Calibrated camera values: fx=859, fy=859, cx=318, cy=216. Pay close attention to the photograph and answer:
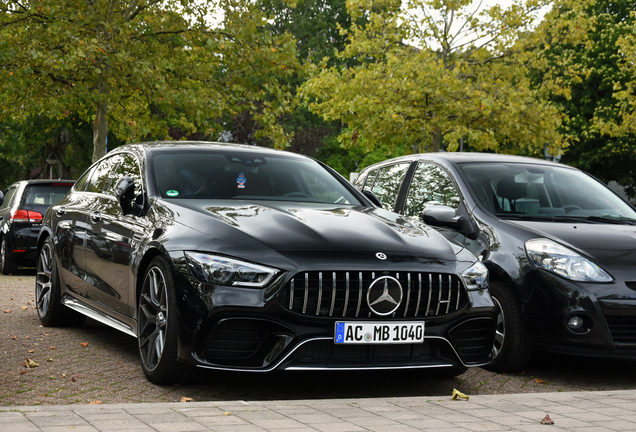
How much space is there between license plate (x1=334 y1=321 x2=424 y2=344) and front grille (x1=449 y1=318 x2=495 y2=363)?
0.98ft

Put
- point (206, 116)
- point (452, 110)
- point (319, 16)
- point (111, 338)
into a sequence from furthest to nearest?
point (319, 16) < point (452, 110) < point (206, 116) < point (111, 338)

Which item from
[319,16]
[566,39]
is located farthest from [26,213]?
[319,16]

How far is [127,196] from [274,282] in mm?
1853

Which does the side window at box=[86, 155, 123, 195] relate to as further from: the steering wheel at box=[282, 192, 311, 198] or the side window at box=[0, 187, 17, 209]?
the side window at box=[0, 187, 17, 209]

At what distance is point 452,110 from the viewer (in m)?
24.7

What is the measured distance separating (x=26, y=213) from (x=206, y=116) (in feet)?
30.6

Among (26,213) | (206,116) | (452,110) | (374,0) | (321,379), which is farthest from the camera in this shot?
(374,0)

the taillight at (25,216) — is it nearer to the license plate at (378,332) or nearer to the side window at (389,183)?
the side window at (389,183)

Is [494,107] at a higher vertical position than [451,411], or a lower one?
higher

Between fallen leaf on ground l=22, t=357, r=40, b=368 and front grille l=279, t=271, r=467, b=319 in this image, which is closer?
front grille l=279, t=271, r=467, b=319

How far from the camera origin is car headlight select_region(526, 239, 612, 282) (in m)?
5.98

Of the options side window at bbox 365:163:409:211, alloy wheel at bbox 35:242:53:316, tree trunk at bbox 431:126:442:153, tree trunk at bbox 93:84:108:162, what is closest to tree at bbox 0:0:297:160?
tree trunk at bbox 93:84:108:162

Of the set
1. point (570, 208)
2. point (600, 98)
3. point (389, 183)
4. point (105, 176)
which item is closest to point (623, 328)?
point (570, 208)

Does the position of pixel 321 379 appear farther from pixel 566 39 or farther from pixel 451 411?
pixel 566 39
